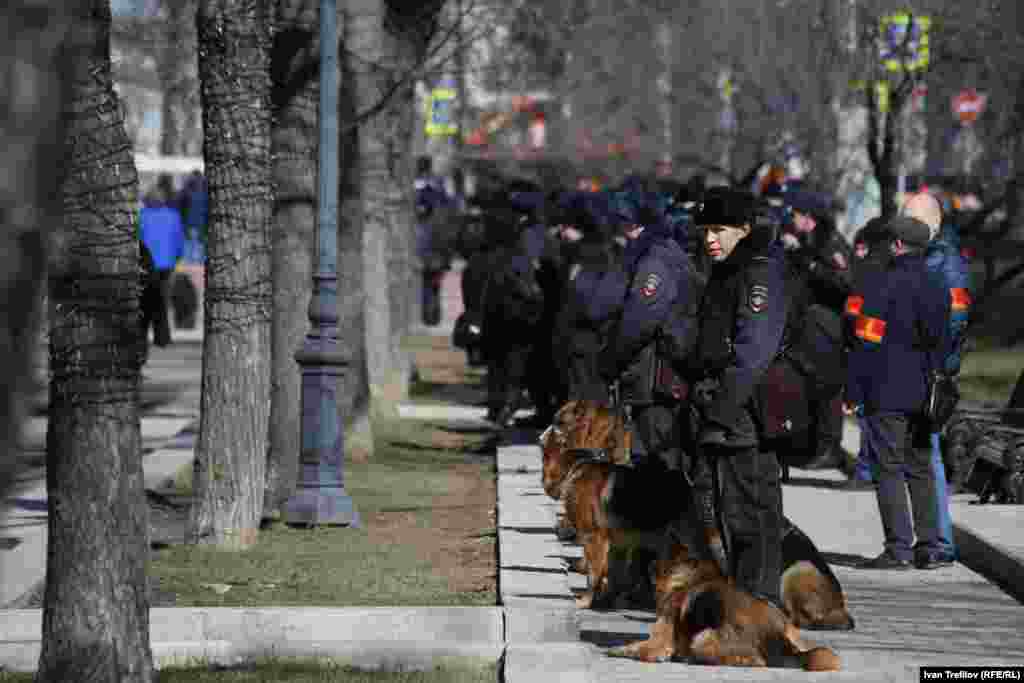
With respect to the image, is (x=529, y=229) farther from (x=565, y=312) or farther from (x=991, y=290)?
(x=991, y=290)

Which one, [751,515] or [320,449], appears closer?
[751,515]

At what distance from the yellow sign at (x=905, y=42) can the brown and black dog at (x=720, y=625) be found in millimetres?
15950

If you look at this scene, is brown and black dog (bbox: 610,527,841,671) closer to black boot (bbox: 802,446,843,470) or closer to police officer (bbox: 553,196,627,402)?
police officer (bbox: 553,196,627,402)

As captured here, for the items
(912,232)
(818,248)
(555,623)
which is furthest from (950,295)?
(818,248)

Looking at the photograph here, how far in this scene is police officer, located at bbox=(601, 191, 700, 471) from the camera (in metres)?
12.3

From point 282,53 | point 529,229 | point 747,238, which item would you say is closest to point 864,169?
point 529,229

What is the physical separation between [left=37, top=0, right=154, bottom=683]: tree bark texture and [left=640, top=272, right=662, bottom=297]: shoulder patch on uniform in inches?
187

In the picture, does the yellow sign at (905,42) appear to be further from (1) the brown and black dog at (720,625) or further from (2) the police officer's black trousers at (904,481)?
(1) the brown and black dog at (720,625)

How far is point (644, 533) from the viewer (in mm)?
9727

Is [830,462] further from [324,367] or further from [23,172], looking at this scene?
[23,172]

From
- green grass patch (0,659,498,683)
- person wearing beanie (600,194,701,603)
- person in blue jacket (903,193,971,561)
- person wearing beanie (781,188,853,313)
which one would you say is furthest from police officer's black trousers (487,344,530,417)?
green grass patch (0,659,498,683)

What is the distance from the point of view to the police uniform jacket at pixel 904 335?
12.0 meters

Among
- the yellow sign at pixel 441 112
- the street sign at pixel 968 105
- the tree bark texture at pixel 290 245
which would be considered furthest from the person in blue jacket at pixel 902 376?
the yellow sign at pixel 441 112

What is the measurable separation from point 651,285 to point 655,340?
1.26ft
